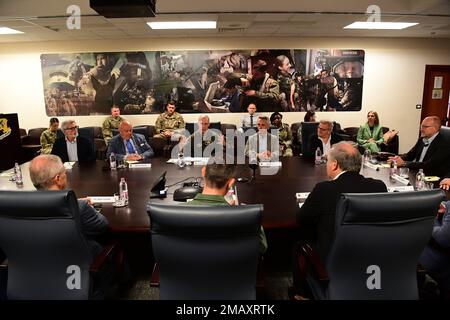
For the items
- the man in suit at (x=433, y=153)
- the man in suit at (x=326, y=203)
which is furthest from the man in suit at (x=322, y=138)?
the man in suit at (x=326, y=203)

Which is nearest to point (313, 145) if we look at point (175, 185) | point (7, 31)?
point (175, 185)

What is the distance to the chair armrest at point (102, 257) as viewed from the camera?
1.84 m

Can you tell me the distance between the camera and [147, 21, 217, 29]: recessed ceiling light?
560cm

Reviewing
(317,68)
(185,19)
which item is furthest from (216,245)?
(317,68)

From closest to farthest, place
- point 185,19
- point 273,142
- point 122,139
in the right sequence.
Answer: point 122,139 → point 273,142 → point 185,19

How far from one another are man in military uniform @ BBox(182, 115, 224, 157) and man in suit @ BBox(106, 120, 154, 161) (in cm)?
58

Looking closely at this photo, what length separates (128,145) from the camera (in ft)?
14.4

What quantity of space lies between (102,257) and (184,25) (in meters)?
4.85

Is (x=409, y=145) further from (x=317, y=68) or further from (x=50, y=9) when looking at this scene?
(x=50, y=9)

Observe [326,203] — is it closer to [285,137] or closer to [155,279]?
[155,279]

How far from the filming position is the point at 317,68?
24.8 feet

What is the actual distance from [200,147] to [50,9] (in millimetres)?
2814

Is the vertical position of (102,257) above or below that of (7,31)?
below

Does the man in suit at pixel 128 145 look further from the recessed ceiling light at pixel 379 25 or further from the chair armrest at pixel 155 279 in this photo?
the recessed ceiling light at pixel 379 25
